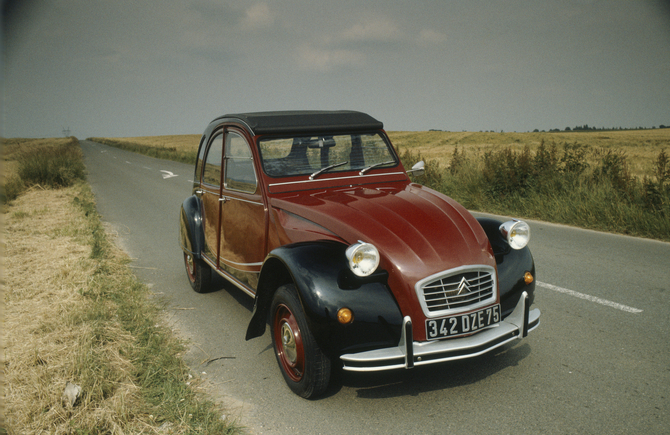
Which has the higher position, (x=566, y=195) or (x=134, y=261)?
(x=566, y=195)

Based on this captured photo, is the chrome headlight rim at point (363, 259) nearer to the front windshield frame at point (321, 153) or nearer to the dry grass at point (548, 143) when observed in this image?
the front windshield frame at point (321, 153)

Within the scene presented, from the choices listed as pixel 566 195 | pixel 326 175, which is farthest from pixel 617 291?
pixel 566 195

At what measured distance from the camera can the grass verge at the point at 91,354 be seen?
8.93ft

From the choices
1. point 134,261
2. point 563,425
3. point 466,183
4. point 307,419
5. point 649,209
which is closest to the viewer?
point 563,425

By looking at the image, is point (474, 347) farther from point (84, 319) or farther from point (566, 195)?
point (566, 195)

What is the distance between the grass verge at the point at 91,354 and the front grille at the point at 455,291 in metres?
1.36

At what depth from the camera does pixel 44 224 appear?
29.3ft

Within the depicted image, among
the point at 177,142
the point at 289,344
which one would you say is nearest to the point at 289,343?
the point at 289,344

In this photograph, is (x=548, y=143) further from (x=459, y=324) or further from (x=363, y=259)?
(x=363, y=259)

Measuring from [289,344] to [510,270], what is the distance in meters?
1.61

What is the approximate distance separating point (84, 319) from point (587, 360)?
4153 millimetres

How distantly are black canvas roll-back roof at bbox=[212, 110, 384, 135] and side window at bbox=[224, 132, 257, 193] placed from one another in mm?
197

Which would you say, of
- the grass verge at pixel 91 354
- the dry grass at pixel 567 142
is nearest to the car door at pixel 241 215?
the grass verge at pixel 91 354

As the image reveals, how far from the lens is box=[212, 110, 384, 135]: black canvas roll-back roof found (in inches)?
163
